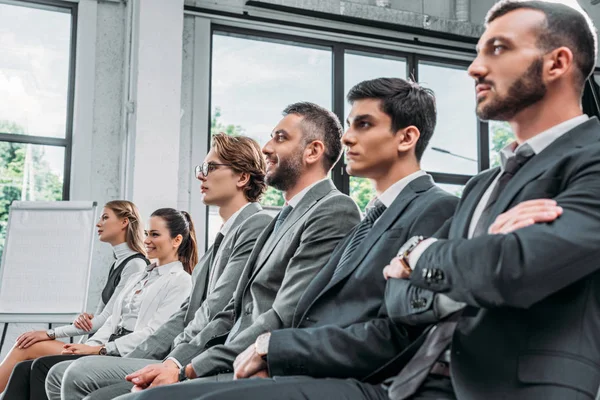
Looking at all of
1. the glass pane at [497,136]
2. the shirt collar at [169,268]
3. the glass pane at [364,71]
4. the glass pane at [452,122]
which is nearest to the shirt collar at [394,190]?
the shirt collar at [169,268]

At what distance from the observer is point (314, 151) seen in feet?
8.40

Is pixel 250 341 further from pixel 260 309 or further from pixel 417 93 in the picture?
pixel 417 93

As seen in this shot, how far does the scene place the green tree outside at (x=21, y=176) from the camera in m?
6.15

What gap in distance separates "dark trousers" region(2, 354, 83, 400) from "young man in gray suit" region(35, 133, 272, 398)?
38 cm

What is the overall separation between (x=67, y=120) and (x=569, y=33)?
5.41 metres

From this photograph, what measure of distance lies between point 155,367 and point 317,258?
0.62m

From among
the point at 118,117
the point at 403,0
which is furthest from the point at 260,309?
the point at 403,0

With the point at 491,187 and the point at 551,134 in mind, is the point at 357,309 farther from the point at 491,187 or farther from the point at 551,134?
the point at 551,134

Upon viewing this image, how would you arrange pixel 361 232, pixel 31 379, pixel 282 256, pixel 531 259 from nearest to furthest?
pixel 531 259
pixel 361 232
pixel 282 256
pixel 31 379

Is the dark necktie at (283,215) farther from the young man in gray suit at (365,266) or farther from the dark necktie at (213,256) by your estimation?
the dark necktie at (213,256)

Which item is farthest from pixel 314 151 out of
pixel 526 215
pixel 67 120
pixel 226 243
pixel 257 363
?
pixel 67 120

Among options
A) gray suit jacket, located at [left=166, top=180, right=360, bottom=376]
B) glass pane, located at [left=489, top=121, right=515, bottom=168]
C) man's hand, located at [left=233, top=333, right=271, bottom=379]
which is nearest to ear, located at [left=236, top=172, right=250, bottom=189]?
gray suit jacket, located at [left=166, top=180, right=360, bottom=376]

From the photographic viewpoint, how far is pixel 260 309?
2287mm

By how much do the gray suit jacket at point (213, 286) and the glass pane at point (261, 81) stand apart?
3.55 m
